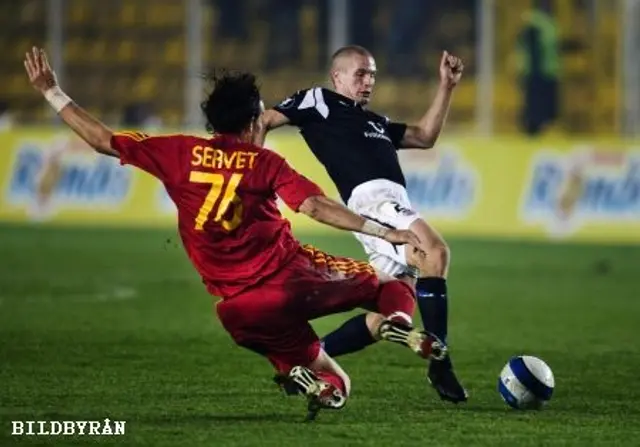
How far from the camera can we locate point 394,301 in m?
9.33

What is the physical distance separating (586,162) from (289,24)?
4483 mm

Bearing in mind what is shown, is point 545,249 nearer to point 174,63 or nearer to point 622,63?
point 622,63

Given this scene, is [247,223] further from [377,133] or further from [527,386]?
[377,133]

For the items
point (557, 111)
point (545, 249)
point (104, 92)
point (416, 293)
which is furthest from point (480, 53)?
point (416, 293)

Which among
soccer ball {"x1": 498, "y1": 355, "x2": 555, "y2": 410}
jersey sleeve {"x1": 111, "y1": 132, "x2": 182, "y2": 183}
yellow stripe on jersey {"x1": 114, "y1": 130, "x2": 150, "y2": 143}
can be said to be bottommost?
soccer ball {"x1": 498, "y1": 355, "x2": 555, "y2": 410}

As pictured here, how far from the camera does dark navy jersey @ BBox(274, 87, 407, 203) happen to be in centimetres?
1015

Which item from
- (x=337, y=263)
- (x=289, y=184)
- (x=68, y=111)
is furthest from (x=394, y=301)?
(x=68, y=111)

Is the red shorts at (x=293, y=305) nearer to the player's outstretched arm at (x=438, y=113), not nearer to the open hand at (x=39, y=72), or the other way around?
the open hand at (x=39, y=72)

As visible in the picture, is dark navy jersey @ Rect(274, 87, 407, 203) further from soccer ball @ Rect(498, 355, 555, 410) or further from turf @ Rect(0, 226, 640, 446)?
soccer ball @ Rect(498, 355, 555, 410)

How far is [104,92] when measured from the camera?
24609 millimetres

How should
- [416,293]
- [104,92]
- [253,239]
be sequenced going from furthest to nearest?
1. [104,92]
2. [416,293]
3. [253,239]

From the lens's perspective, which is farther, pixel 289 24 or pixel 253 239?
pixel 289 24

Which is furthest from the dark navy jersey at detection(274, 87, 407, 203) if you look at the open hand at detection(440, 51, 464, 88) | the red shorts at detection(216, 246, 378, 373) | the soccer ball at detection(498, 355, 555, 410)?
the soccer ball at detection(498, 355, 555, 410)

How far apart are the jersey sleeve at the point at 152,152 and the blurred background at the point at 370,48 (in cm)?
1453
